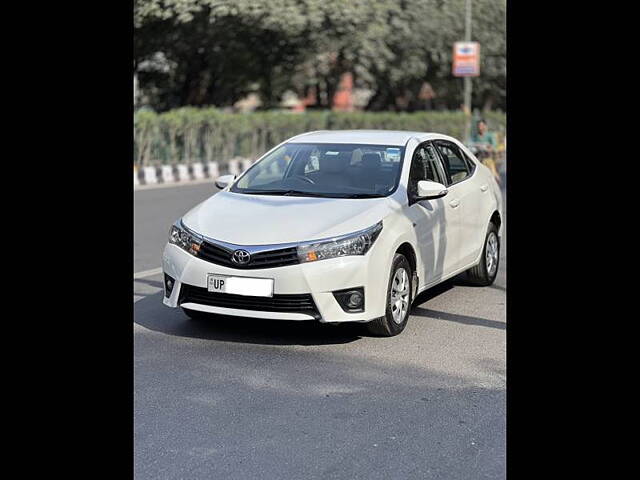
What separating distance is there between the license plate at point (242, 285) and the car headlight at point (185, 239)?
0.27 meters

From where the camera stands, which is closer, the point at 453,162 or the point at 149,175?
the point at 453,162

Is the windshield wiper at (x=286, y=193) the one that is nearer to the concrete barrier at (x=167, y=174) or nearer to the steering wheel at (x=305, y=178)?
the steering wheel at (x=305, y=178)

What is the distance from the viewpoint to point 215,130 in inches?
1070

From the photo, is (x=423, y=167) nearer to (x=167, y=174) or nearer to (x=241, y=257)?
(x=241, y=257)

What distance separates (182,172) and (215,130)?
3.03 metres

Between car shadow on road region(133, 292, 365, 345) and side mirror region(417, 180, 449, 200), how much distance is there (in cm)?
107

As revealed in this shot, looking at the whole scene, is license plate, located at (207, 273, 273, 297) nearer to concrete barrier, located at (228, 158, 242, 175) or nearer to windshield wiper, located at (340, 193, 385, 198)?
windshield wiper, located at (340, 193, 385, 198)

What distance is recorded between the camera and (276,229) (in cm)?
654

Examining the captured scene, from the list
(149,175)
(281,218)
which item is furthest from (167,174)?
(281,218)

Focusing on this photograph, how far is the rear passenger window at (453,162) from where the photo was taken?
8.23 m

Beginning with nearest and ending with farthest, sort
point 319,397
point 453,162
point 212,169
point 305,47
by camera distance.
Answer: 1. point 319,397
2. point 453,162
3. point 212,169
4. point 305,47
